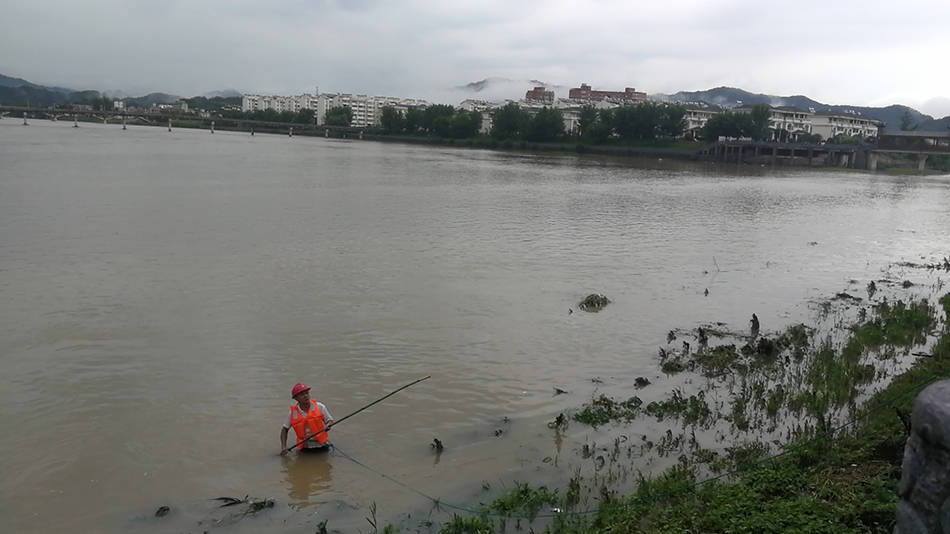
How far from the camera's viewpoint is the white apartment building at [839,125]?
487 feet

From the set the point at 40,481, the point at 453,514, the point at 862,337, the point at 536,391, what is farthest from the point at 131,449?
the point at 862,337

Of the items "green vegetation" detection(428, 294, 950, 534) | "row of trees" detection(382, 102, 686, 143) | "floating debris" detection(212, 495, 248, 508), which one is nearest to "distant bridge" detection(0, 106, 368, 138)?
"row of trees" detection(382, 102, 686, 143)

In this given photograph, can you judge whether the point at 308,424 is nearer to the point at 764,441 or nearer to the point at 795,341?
the point at 764,441

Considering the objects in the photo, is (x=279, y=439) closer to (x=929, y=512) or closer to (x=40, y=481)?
(x=40, y=481)

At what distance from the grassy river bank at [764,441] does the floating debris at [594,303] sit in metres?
2.24

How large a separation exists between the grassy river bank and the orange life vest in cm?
210

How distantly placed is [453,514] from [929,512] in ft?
15.0

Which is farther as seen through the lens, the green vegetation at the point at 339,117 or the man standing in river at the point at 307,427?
the green vegetation at the point at 339,117

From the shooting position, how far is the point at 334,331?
45.6 ft

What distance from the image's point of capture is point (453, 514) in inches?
284

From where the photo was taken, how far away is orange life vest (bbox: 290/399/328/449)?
8.61m

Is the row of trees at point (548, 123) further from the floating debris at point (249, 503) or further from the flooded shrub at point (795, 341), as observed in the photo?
the floating debris at point (249, 503)

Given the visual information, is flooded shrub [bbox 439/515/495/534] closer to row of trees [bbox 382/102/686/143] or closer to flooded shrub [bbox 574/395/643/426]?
flooded shrub [bbox 574/395/643/426]

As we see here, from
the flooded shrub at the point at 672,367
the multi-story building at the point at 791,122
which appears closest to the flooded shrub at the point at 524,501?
the flooded shrub at the point at 672,367
